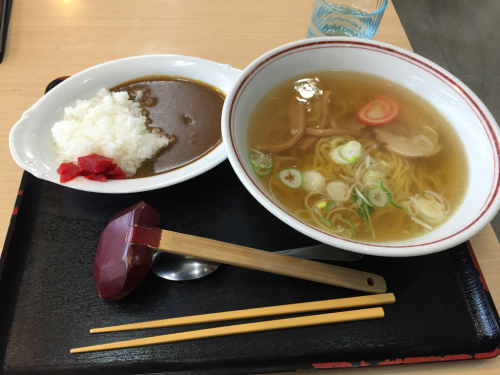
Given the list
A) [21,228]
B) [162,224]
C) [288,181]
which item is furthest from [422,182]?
[21,228]

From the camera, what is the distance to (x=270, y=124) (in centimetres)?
118

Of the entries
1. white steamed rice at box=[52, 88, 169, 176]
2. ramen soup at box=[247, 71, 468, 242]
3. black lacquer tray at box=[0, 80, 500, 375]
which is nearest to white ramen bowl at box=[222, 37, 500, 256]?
ramen soup at box=[247, 71, 468, 242]

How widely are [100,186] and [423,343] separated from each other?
3.93ft

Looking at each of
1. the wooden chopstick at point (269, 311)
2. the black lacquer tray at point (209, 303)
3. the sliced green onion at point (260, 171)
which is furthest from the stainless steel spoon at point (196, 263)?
the sliced green onion at point (260, 171)

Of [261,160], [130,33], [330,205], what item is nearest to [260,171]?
[261,160]

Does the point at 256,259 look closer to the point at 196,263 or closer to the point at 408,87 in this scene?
the point at 196,263

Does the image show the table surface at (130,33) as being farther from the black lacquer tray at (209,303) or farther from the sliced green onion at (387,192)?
the sliced green onion at (387,192)

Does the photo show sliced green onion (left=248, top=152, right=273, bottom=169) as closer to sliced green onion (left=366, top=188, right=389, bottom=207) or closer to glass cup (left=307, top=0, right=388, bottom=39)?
sliced green onion (left=366, top=188, right=389, bottom=207)

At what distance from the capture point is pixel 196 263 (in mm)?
1068

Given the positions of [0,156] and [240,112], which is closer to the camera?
[240,112]

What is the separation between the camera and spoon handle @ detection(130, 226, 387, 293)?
886 mm

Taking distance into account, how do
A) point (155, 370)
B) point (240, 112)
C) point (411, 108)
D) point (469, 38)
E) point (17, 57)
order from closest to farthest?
point (155, 370)
point (240, 112)
point (411, 108)
point (17, 57)
point (469, 38)

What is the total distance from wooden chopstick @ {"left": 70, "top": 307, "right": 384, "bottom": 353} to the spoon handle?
78 millimetres

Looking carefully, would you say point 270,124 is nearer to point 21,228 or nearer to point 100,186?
point 100,186
